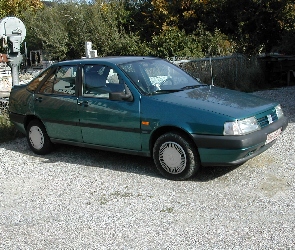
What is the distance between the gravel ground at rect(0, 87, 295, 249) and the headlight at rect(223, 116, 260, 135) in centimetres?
71

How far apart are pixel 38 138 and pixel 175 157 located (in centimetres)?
283

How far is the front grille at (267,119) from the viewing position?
5.52 metres

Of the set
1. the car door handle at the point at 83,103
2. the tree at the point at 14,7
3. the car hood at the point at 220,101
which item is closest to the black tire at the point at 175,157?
the car hood at the point at 220,101

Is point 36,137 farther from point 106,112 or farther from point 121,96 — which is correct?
point 121,96

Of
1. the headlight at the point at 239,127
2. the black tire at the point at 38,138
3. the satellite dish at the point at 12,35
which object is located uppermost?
the satellite dish at the point at 12,35

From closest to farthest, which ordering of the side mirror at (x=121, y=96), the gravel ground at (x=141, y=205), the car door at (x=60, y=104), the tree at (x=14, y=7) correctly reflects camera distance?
1. the gravel ground at (x=141, y=205)
2. the side mirror at (x=121, y=96)
3. the car door at (x=60, y=104)
4. the tree at (x=14, y=7)

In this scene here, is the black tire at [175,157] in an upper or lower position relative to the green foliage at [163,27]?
lower

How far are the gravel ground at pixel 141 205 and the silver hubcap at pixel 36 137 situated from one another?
41 centimetres

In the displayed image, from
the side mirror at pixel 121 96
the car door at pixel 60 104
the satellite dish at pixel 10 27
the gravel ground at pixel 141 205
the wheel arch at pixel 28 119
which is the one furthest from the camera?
the satellite dish at pixel 10 27

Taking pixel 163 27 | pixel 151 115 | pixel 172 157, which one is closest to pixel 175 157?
pixel 172 157

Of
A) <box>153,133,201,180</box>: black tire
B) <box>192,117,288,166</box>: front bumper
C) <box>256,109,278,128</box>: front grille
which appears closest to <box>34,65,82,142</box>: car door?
<box>153,133,201,180</box>: black tire

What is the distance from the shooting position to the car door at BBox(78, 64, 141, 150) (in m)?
5.93

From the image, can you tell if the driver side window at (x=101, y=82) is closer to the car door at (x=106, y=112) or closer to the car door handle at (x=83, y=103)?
the car door at (x=106, y=112)

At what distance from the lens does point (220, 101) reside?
Answer: 18.8 feet
